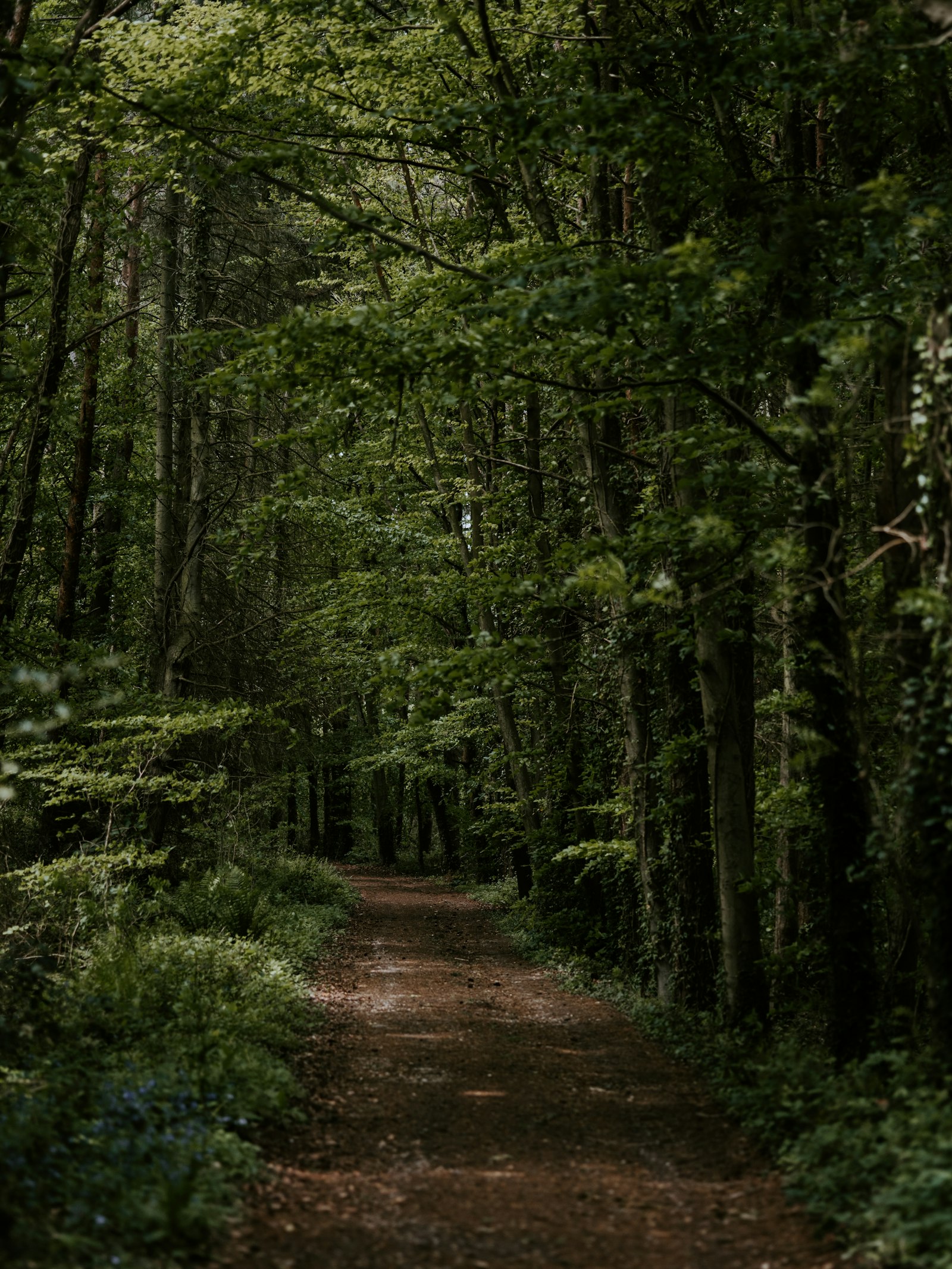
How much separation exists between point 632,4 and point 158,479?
10.6 m

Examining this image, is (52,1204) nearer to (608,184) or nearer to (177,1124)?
(177,1124)

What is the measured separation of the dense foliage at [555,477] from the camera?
712cm

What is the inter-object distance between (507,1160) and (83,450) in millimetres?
12474

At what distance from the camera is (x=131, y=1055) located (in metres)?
7.16

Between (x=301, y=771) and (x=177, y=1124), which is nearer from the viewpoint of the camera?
(x=177, y=1124)

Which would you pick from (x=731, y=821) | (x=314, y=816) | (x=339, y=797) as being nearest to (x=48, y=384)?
(x=731, y=821)

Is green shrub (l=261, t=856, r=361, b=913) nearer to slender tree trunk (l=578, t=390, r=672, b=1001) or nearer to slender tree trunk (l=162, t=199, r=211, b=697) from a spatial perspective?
slender tree trunk (l=162, t=199, r=211, b=697)

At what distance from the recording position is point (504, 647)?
338 inches

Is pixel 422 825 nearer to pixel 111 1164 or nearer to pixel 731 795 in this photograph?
pixel 731 795

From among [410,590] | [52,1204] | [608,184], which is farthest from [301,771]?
[52,1204]

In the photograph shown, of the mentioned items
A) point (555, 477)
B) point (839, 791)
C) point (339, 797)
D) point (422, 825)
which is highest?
point (555, 477)

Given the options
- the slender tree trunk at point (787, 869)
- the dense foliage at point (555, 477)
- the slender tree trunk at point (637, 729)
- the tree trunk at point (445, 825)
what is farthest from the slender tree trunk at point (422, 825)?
the slender tree trunk at point (637, 729)

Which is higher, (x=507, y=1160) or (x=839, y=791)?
(x=839, y=791)

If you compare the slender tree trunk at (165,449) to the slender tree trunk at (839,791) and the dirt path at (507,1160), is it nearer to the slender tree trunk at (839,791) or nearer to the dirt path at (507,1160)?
the dirt path at (507,1160)
